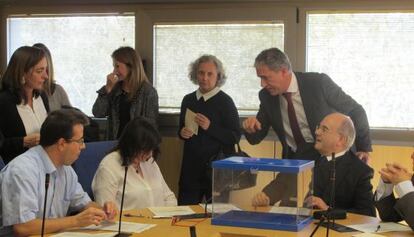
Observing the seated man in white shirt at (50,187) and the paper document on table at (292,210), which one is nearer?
the seated man in white shirt at (50,187)

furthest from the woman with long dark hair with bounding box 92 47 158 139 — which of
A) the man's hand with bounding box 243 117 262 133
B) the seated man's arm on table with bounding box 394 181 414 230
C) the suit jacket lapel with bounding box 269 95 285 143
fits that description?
the seated man's arm on table with bounding box 394 181 414 230

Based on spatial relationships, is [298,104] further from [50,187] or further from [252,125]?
[50,187]

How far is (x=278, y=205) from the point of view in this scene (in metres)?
2.72

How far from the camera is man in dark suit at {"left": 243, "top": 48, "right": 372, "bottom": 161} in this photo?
11.6 ft

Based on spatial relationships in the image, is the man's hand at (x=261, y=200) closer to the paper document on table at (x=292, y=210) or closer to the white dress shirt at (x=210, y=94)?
the paper document on table at (x=292, y=210)

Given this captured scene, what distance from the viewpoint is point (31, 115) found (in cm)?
340

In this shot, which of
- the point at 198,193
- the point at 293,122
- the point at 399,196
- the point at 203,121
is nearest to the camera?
the point at 399,196

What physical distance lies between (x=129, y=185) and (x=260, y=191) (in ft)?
2.41

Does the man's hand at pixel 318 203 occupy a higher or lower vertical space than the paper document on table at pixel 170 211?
higher

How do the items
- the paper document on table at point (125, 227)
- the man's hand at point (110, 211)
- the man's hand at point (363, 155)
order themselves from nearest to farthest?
1. the paper document on table at point (125, 227)
2. the man's hand at point (110, 211)
3. the man's hand at point (363, 155)

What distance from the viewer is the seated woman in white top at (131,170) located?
3012 millimetres

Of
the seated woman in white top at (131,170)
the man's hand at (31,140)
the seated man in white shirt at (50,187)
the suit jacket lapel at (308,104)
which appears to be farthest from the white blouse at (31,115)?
the suit jacket lapel at (308,104)

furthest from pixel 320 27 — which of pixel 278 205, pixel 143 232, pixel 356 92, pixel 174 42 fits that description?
pixel 143 232

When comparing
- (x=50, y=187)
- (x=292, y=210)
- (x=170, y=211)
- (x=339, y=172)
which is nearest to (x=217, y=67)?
(x=339, y=172)
